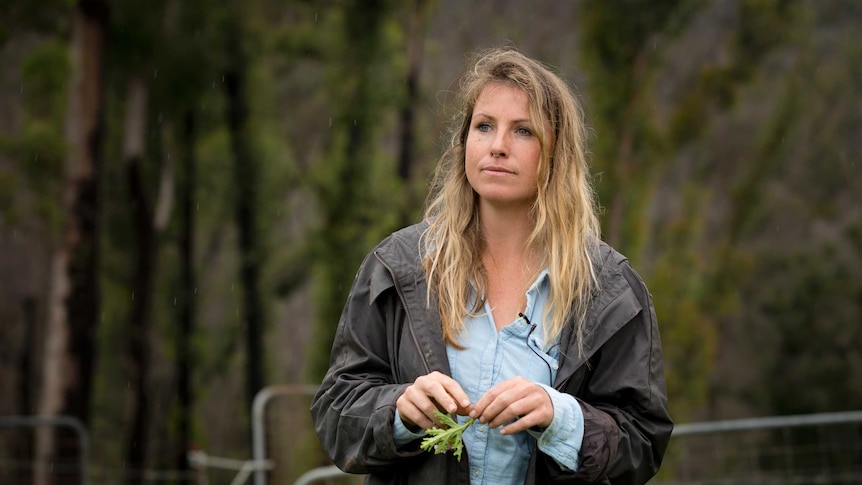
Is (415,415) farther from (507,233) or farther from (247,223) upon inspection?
(247,223)

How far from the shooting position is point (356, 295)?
2.76 meters

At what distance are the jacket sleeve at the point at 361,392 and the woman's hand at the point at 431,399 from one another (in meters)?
0.07

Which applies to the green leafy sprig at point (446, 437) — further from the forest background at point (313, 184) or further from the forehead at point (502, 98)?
the forest background at point (313, 184)

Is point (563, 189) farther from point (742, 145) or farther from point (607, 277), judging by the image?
point (742, 145)

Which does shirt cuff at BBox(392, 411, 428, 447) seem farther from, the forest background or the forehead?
the forest background

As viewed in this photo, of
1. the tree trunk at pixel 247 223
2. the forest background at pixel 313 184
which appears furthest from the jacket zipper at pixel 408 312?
the tree trunk at pixel 247 223

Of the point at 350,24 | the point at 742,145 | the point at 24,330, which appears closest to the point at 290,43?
the point at 350,24

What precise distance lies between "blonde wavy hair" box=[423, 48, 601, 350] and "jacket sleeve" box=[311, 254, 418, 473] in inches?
6.3

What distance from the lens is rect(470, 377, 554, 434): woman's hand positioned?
7.97ft

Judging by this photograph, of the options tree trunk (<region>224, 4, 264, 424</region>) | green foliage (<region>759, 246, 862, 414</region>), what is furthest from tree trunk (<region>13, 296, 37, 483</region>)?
green foliage (<region>759, 246, 862, 414</region>)

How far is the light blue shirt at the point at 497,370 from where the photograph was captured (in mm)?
2613

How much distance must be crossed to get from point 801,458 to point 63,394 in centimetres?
955

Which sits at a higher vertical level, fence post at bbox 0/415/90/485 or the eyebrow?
the eyebrow

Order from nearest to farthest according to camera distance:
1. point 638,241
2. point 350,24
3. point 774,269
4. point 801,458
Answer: point 801,458 < point 350,24 < point 638,241 < point 774,269
